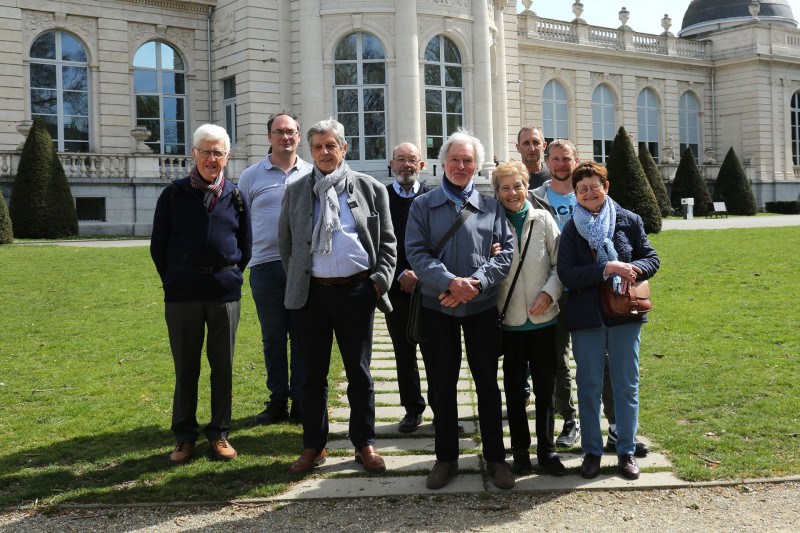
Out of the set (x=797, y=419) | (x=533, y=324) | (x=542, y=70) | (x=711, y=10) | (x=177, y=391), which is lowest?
(x=797, y=419)

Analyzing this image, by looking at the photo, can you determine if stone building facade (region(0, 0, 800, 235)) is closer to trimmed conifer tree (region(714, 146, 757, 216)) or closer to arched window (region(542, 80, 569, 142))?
arched window (region(542, 80, 569, 142))

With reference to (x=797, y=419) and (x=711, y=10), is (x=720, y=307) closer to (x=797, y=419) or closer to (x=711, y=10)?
(x=797, y=419)

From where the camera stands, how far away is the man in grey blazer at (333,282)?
189 inches

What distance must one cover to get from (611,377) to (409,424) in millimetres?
1576

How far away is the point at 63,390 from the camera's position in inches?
255

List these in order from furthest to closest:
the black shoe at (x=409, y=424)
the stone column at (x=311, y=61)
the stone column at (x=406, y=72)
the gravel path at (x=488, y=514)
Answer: the stone column at (x=311, y=61)
the stone column at (x=406, y=72)
the black shoe at (x=409, y=424)
the gravel path at (x=488, y=514)

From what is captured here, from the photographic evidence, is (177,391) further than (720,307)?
No

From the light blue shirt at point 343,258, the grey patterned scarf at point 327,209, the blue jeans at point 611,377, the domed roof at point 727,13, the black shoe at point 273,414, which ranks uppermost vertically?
the domed roof at point 727,13

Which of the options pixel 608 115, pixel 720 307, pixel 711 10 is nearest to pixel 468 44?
pixel 608 115

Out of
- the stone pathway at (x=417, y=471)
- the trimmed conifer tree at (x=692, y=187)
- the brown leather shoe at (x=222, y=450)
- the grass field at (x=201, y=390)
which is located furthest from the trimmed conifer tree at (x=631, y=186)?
the brown leather shoe at (x=222, y=450)

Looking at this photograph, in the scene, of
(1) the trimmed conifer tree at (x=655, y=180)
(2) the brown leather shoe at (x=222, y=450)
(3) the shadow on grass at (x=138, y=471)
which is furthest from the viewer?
(1) the trimmed conifer tree at (x=655, y=180)

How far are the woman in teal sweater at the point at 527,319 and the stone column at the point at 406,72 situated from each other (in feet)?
58.0

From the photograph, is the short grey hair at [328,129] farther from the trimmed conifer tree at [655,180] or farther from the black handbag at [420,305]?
the trimmed conifer tree at [655,180]

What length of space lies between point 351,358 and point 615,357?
1619 millimetres
